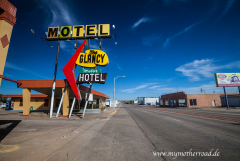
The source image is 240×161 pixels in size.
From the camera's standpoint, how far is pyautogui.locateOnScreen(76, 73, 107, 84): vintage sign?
14.6 m

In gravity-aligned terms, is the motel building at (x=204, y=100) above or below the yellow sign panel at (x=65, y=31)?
below

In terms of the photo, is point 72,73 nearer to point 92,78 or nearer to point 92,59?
point 92,78

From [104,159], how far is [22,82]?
19129 millimetres

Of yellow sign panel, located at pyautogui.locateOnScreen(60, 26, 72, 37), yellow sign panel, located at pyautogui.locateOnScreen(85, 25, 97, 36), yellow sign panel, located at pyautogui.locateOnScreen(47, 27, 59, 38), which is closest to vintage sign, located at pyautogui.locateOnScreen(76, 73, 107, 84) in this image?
yellow sign panel, located at pyautogui.locateOnScreen(85, 25, 97, 36)

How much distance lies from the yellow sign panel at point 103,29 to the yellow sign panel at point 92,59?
2839 millimetres

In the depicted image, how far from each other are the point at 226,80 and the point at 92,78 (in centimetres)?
4259

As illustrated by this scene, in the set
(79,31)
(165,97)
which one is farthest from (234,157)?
(165,97)

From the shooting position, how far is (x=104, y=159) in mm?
3736

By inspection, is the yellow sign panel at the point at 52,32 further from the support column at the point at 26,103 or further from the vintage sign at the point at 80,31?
the support column at the point at 26,103

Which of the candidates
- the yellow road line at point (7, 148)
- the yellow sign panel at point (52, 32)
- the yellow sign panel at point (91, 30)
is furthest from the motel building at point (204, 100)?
the yellow road line at point (7, 148)

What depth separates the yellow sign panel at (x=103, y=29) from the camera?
16.5 meters

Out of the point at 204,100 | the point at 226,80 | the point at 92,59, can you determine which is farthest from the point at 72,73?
the point at 204,100

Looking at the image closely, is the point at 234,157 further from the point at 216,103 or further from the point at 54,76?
the point at 216,103

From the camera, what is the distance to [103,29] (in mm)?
16609
